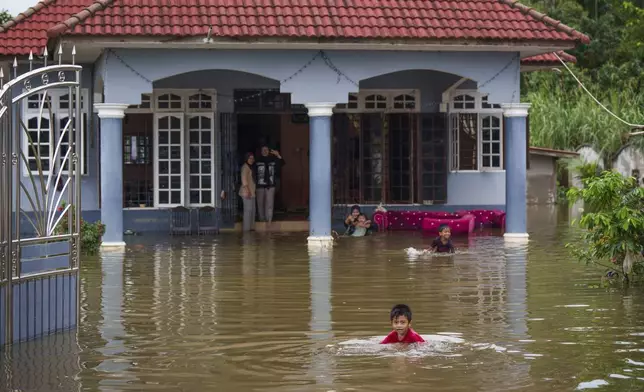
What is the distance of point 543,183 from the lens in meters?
39.0

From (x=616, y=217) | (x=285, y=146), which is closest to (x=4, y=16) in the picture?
(x=285, y=146)

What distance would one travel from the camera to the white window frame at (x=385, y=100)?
25.6m

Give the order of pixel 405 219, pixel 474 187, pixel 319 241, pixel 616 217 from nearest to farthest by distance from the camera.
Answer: pixel 616 217 < pixel 319 241 < pixel 405 219 < pixel 474 187

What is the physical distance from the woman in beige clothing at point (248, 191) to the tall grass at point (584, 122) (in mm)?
18915

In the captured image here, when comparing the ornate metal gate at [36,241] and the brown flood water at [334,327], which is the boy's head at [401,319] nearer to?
the brown flood water at [334,327]

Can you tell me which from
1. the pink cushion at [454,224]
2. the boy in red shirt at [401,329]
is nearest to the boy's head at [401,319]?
the boy in red shirt at [401,329]

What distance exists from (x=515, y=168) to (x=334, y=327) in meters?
10.7

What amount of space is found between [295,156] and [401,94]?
5.34 metres

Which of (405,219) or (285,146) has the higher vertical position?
(285,146)

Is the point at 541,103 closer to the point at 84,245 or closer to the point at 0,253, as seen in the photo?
the point at 84,245

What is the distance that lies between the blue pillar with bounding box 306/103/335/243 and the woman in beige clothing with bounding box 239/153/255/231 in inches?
120

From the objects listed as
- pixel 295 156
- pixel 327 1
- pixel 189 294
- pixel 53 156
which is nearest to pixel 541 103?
pixel 295 156

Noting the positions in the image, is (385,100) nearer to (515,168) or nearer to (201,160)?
(201,160)

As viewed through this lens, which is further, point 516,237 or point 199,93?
point 199,93
